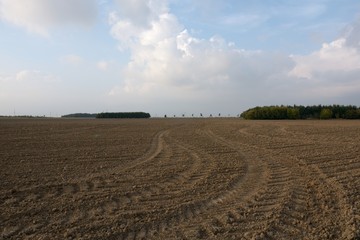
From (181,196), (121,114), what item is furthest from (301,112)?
(181,196)

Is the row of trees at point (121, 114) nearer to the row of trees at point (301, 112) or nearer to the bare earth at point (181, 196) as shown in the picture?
the row of trees at point (301, 112)

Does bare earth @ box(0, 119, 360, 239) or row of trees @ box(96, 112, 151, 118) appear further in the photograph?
row of trees @ box(96, 112, 151, 118)

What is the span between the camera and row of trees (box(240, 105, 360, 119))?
4572cm

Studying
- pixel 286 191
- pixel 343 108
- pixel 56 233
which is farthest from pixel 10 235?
pixel 343 108

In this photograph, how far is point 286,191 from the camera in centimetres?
738

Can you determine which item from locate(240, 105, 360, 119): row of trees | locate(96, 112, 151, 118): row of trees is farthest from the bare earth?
locate(96, 112, 151, 118): row of trees

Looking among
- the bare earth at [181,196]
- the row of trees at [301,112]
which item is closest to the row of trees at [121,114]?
the row of trees at [301,112]

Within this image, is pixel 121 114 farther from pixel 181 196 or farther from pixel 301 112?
pixel 181 196

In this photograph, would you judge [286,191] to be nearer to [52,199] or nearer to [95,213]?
[95,213]

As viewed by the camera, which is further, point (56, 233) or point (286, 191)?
point (286, 191)

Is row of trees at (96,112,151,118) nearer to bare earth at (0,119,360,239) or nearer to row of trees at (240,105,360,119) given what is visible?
row of trees at (240,105,360,119)

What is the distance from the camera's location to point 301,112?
49156 millimetres

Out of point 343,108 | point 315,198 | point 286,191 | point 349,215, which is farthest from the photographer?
point 343,108

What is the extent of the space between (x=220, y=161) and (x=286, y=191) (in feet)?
13.2
